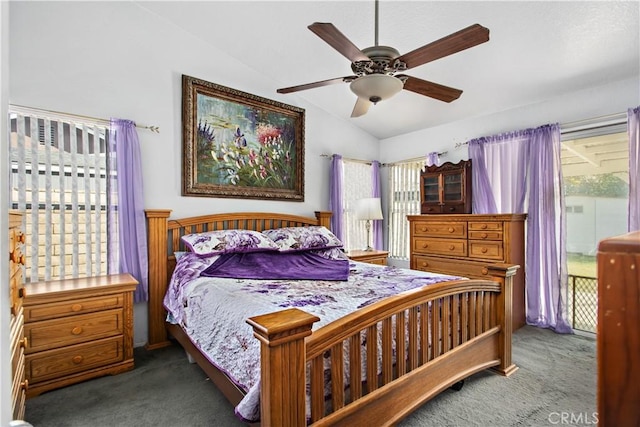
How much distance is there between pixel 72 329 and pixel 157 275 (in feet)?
2.55

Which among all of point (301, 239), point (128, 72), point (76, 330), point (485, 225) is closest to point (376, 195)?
point (485, 225)

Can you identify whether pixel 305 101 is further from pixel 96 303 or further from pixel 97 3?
pixel 96 303

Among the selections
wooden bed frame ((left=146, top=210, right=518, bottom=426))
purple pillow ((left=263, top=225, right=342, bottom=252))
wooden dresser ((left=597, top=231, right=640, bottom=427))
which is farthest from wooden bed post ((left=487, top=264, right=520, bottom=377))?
wooden dresser ((left=597, top=231, right=640, bottom=427))

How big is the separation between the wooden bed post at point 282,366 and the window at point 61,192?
2290 millimetres

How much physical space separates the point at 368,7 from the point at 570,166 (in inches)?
102

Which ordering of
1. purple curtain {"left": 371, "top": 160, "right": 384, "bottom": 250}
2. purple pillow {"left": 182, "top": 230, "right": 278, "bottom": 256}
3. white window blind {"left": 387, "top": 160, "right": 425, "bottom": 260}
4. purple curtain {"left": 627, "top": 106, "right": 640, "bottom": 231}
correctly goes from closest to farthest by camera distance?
1. purple curtain {"left": 627, "top": 106, "right": 640, "bottom": 231}
2. purple pillow {"left": 182, "top": 230, "right": 278, "bottom": 256}
3. white window blind {"left": 387, "top": 160, "right": 425, "bottom": 260}
4. purple curtain {"left": 371, "top": 160, "right": 384, "bottom": 250}

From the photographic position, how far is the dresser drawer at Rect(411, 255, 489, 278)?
3382mm

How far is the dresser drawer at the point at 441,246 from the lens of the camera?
354cm

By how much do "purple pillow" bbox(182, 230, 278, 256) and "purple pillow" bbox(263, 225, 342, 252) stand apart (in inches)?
5.4

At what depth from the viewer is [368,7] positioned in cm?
252

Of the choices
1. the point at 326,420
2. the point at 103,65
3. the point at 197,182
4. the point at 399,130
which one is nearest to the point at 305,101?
the point at 399,130

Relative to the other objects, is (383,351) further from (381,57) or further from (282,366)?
(381,57)

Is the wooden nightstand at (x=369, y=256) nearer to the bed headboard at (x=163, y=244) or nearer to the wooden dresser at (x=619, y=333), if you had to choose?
the bed headboard at (x=163, y=244)

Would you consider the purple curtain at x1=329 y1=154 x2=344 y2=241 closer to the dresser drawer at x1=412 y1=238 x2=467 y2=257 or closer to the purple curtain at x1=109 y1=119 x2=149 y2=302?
the dresser drawer at x1=412 y1=238 x2=467 y2=257
